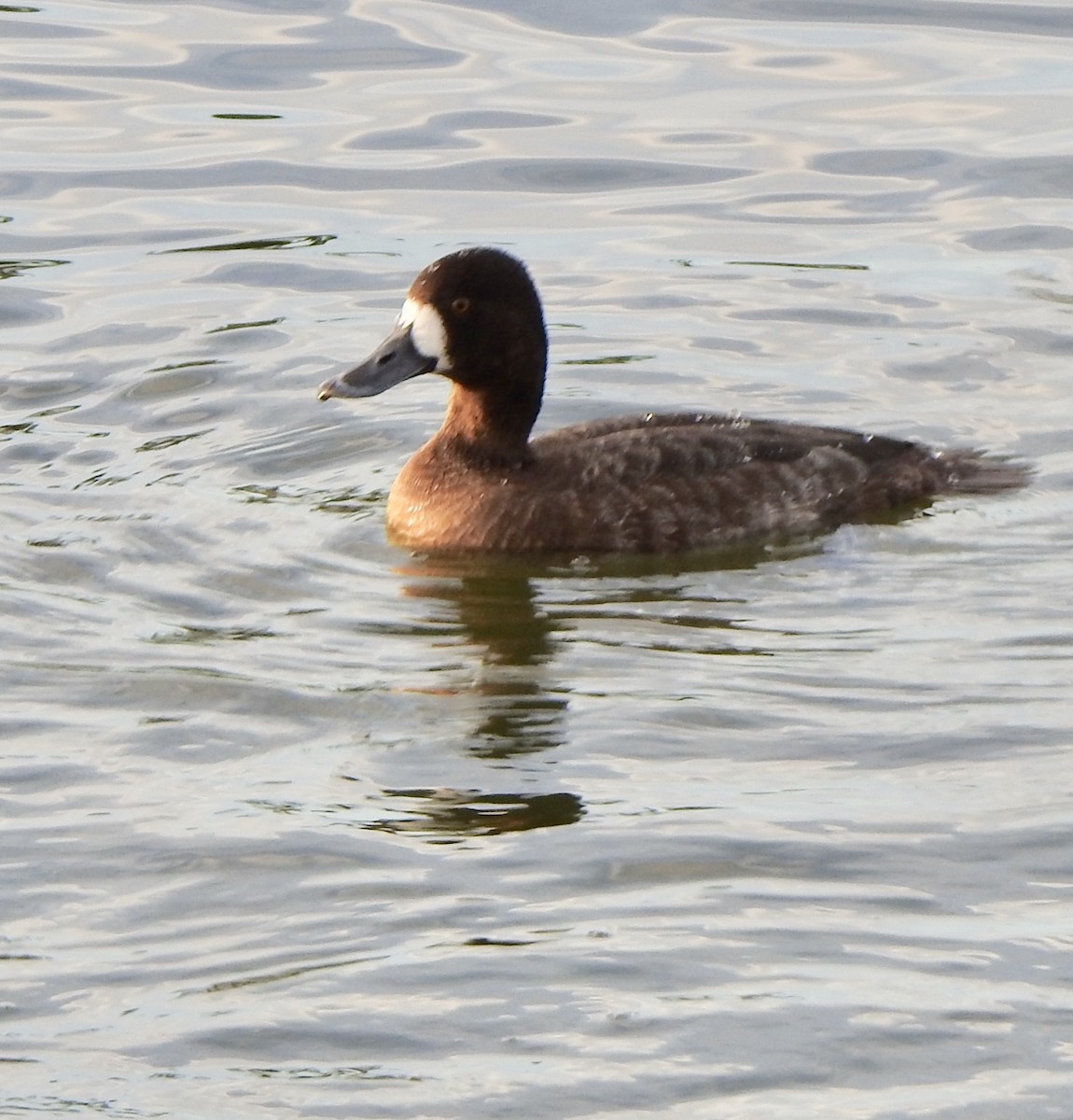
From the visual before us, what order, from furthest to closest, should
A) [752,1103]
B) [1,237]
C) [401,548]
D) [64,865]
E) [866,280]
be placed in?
[1,237]
[866,280]
[401,548]
[64,865]
[752,1103]

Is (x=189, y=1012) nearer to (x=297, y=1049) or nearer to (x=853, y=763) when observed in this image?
(x=297, y=1049)

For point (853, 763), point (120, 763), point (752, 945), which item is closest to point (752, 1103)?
point (752, 945)

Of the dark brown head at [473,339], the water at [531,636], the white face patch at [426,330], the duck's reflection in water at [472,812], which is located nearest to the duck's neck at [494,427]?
the dark brown head at [473,339]

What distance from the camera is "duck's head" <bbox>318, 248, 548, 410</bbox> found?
9.34 metres

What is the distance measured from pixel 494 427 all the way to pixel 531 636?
1571 millimetres

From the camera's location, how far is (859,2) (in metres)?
17.8

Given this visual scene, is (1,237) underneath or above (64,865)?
above

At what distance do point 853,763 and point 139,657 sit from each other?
2315mm

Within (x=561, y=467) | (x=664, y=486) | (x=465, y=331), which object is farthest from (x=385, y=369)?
(x=664, y=486)

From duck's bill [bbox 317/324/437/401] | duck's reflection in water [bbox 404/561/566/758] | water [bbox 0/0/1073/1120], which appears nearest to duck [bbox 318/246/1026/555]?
duck's bill [bbox 317/324/437/401]

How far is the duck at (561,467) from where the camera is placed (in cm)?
908

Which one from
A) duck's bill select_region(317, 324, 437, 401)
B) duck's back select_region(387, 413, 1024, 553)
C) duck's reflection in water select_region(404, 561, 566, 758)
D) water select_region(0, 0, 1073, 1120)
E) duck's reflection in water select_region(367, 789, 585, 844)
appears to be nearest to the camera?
water select_region(0, 0, 1073, 1120)

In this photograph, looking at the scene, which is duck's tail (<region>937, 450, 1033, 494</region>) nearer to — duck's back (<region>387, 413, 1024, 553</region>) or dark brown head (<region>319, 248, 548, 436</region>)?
duck's back (<region>387, 413, 1024, 553</region>)

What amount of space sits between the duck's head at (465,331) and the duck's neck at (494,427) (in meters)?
0.04
